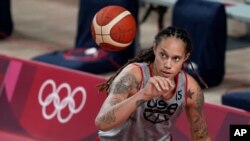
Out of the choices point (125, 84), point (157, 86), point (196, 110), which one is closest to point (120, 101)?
point (125, 84)

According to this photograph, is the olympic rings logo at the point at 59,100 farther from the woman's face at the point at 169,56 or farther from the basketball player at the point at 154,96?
the woman's face at the point at 169,56

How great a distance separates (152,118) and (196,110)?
1.09ft

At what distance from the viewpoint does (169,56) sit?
4730 millimetres

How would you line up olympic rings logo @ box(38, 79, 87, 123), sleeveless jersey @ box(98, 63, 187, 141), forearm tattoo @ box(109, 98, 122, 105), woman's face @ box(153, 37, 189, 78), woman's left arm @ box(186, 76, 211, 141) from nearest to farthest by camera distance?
woman's face @ box(153, 37, 189, 78) < forearm tattoo @ box(109, 98, 122, 105) < sleeveless jersey @ box(98, 63, 187, 141) < woman's left arm @ box(186, 76, 211, 141) < olympic rings logo @ box(38, 79, 87, 123)

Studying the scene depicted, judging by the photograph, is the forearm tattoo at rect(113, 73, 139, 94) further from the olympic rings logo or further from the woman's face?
the olympic rings logo

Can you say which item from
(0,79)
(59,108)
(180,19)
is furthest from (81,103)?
(180,19)

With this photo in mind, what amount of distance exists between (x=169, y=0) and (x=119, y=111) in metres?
5.33

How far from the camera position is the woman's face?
4.68 meters

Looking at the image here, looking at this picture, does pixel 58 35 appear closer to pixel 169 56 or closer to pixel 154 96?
pixel 169 56

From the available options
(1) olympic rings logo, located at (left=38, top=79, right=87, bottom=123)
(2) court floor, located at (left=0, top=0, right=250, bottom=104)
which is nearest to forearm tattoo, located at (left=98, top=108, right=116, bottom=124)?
(1) olympic rings logo, located at (left=38, top=79, right=87, bottom=123)

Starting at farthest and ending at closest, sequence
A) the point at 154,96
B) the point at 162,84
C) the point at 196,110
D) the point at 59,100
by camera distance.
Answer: the point at 59,100 → the point at 196,110 → the point at 154,96 → the point at 162,84

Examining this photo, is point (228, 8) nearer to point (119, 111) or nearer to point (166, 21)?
point (166, 21)

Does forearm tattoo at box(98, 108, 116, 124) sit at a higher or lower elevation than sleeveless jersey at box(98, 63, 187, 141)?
higher

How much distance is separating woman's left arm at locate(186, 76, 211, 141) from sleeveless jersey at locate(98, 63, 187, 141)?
7 centimetres
